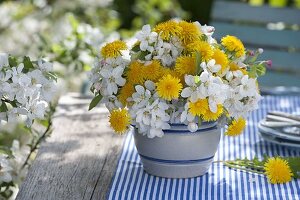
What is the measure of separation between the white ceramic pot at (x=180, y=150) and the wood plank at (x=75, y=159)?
15cm

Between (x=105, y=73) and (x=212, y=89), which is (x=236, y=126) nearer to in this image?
(x=212, y=89)

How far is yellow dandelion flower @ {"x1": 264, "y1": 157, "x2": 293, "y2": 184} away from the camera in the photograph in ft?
6.34

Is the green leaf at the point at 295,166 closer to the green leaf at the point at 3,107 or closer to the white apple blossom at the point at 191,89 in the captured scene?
the white apple blossom at the point at 191,89

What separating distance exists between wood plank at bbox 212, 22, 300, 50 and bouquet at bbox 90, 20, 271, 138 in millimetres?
2069

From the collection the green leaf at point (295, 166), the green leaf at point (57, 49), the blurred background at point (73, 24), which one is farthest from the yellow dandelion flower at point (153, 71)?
the green leaf at point (57, 49)

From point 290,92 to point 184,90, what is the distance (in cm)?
150

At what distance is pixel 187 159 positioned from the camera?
192cm

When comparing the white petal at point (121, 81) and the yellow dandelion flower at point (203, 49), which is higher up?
the yellow dandelion flower at point (203, 49)

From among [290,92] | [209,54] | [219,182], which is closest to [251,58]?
[209,54]

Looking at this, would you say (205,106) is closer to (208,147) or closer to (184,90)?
(184,90)

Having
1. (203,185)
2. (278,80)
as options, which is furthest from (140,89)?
(278,80)

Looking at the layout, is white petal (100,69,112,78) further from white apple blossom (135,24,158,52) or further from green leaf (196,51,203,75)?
green leaf (196,51,203,75)

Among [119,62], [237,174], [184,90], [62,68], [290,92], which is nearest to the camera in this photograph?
[184,90]

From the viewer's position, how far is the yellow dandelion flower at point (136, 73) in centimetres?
178
